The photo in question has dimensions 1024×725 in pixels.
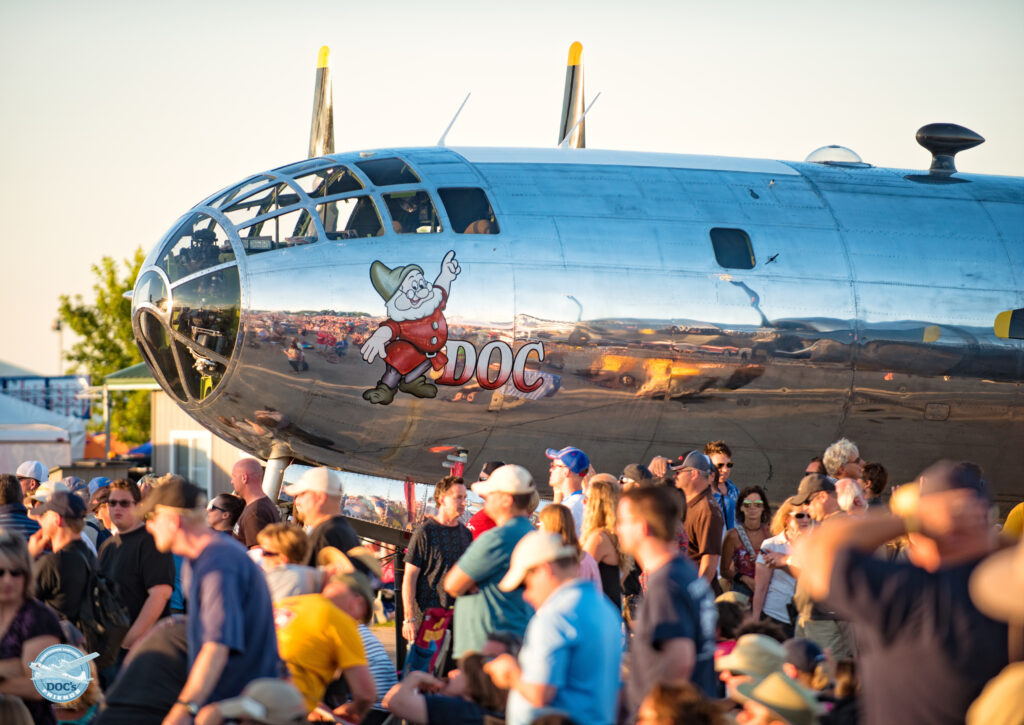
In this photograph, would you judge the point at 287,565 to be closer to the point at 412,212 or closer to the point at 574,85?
the point at 412,212

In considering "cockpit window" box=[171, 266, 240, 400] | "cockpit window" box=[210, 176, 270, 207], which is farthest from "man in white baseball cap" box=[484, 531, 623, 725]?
"cockpit window" box=[210, 176, 270, 207]

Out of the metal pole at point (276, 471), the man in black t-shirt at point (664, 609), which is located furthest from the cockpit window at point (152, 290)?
the man in black t-shirt at point (664, 609)

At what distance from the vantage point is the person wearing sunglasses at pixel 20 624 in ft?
19.8

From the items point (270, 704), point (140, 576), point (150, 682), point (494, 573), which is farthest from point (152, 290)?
point (270, 704)

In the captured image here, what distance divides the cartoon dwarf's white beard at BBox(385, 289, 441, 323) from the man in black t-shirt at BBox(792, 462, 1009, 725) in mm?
6781

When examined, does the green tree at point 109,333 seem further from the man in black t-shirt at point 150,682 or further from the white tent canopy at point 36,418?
the man in black t-shirt at point 150,682

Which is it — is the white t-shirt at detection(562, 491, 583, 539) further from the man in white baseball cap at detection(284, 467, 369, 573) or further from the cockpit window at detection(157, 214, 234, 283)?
the cockpit window at detection(157, 214, 234, 283)

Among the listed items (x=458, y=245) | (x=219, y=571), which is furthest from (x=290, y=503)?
(x=219, y=571)

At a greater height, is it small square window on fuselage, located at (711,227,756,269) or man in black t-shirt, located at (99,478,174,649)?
small square window on fuselage, located at (711,227,756,269)

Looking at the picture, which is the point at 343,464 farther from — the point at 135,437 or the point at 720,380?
the point at 135,437

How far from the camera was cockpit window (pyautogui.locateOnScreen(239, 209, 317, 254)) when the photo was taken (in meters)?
10.6

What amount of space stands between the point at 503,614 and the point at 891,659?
280 centimetres

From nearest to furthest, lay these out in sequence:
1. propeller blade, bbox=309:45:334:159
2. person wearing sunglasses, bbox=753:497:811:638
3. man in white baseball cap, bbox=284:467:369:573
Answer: man in white baseball cap, bbox=284:467:369:573
person wearing sunglasses, bbox=753:497:811:638
propeller blade, bbox=309:45:334:159

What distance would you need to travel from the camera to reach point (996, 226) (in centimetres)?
1242
